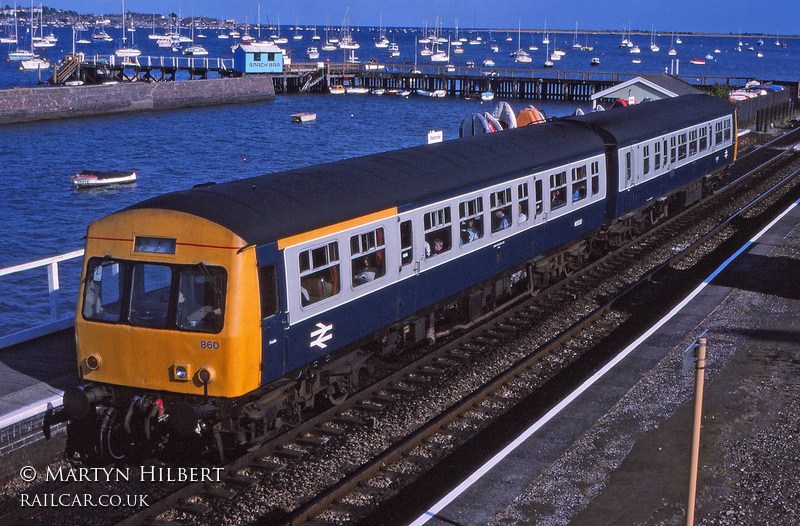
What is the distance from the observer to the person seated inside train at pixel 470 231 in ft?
45.8

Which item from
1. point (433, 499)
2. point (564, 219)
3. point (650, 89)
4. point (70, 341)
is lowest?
point (433, 499)

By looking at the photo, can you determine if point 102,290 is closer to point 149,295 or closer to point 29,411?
point 149,295

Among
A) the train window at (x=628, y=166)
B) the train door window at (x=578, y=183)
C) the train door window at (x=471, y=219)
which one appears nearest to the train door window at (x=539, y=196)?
the train door window at (x=578, y=183)

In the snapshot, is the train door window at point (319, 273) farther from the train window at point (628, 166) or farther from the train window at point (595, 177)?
the train window at point (628, 166)

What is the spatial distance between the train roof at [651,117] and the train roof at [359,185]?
2414 millimetres

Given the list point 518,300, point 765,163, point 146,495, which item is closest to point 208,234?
point 146,495

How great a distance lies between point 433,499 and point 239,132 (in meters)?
64.1

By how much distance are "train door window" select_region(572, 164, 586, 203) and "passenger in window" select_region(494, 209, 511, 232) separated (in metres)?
3.09

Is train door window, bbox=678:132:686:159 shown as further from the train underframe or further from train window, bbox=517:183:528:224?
the train underframe

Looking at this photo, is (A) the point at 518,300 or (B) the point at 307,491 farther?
(A) the point at 518,300

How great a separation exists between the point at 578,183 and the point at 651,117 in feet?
18.0

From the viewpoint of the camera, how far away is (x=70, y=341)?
506 inches

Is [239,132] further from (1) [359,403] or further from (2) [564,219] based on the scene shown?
(1) [359,403]

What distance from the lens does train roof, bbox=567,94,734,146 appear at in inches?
772
